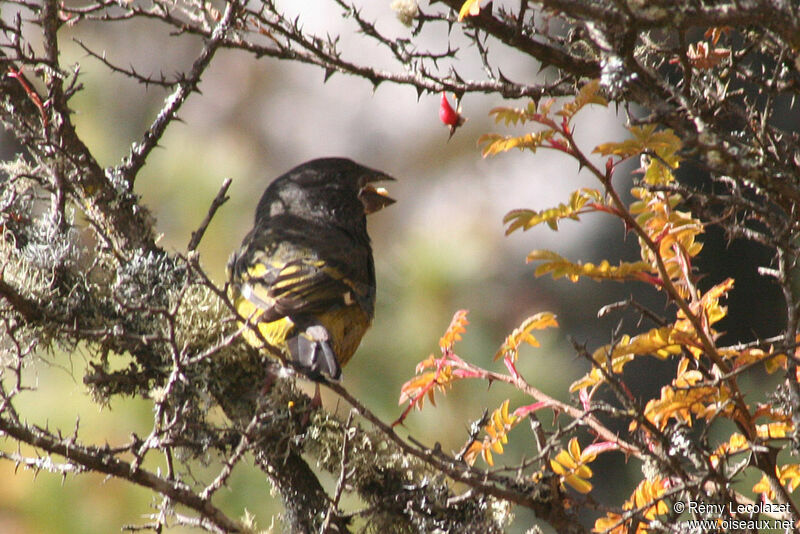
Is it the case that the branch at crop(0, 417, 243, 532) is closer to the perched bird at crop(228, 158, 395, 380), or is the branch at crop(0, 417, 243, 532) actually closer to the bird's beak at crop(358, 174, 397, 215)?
the perched bird at crop(228, 158, 395, 380)

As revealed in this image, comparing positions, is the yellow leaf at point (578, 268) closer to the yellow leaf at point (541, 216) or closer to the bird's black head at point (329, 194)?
the yellow leaf at point (541, 216)

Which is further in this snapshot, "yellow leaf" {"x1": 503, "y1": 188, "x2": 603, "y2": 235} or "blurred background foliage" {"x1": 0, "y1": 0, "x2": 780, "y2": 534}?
"blurred background foliage" {"x1": 0, "y1": 0, "x2": 780, "y2": 534}

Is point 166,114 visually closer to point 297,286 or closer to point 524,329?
point 297,286

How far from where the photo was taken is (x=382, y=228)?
527cm

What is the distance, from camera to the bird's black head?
8.40 feet

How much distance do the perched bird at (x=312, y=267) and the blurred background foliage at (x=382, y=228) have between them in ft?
0.85

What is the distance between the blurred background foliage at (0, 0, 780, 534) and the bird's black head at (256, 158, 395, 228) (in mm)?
368

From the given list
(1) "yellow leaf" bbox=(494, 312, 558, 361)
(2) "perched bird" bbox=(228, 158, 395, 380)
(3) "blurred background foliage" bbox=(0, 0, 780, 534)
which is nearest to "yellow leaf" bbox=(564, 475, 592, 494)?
(1) "yellow leaf" bbox=(494, 312, 558, 361)

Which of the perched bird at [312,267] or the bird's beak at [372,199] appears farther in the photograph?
the bird's beak at [372,199]

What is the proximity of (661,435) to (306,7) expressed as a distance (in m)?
5.42

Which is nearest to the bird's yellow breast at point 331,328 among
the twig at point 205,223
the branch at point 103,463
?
the twig at point 205,223

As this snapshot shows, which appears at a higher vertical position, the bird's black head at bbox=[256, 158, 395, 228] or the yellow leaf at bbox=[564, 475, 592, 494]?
the bird's black head at bbox=[256, 158, 395, 228]

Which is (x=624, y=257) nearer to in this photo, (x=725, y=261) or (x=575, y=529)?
(x=725, y=261)

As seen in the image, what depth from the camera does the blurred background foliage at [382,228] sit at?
329 cm
